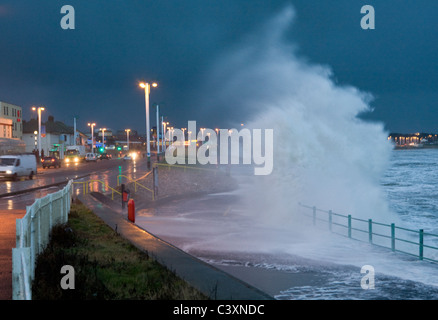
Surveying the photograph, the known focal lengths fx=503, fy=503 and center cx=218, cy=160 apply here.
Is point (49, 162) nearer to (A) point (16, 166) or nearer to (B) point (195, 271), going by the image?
(A) point (16, 166)

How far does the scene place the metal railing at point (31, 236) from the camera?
5961mm

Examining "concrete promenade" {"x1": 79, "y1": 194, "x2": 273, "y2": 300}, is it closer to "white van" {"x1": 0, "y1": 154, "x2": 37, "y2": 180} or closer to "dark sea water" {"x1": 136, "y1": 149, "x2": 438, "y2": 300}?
"dark sea water" {"x1": 136, "y1": 149, "x2": 438, "y2": 300}

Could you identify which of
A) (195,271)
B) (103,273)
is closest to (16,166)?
(103,273)

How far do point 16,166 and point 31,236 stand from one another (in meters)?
34.8

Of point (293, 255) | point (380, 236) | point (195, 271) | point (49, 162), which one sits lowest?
point (380, 236)

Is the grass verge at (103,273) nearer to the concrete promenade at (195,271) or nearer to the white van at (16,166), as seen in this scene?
the concrete promenade at (195,271)

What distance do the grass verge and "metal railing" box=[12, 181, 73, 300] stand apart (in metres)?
0.31

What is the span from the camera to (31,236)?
8508 millimetres

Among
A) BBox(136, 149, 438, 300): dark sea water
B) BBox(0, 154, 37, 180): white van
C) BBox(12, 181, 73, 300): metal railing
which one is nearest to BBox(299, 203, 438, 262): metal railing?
BBox(136, 149, 438, 300): dark sea water

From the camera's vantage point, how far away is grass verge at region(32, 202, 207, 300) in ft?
25.8

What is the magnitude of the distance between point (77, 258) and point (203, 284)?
3043mm
